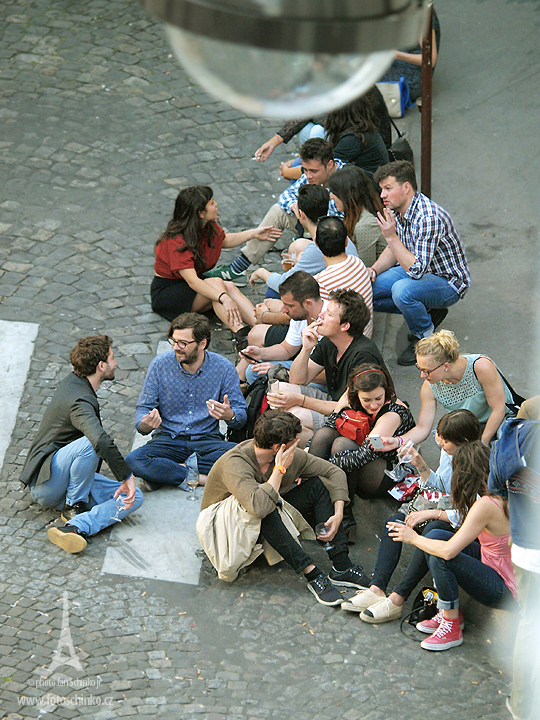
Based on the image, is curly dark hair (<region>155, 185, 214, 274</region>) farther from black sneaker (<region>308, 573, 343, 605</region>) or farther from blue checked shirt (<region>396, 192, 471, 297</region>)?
black sneaker (<region>308, 573, 343, 605</region>)

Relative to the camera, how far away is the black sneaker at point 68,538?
18.2 ft

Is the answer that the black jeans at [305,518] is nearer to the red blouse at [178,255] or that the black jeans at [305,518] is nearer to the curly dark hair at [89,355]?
the curly dark hair at [89,355]

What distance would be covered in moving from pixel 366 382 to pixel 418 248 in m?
1.55

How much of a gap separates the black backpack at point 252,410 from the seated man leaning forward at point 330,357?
0.55ft

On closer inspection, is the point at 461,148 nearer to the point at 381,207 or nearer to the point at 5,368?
the point at 381,207

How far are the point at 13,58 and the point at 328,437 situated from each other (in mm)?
6912

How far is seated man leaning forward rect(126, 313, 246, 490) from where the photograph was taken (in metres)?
6.12

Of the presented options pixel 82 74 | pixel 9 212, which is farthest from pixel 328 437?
pixel 82 74

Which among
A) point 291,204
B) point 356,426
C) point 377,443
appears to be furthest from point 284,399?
point 291,204

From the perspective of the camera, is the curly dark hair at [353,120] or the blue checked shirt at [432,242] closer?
the blue checked shirt at [432,242]

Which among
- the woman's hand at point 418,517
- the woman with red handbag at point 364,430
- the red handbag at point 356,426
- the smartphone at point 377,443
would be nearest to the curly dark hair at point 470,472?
the woman's hand at point 418,517

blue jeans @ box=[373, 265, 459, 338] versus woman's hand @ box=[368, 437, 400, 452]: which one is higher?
blue jeans @ box=[373, 265, 459, 338]

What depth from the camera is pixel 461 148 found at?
9.76m

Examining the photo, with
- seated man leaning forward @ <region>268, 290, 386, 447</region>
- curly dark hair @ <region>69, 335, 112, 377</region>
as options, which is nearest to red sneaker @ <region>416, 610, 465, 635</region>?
seated man leaning forward @ <region>268, 290, 386, 447</region>
